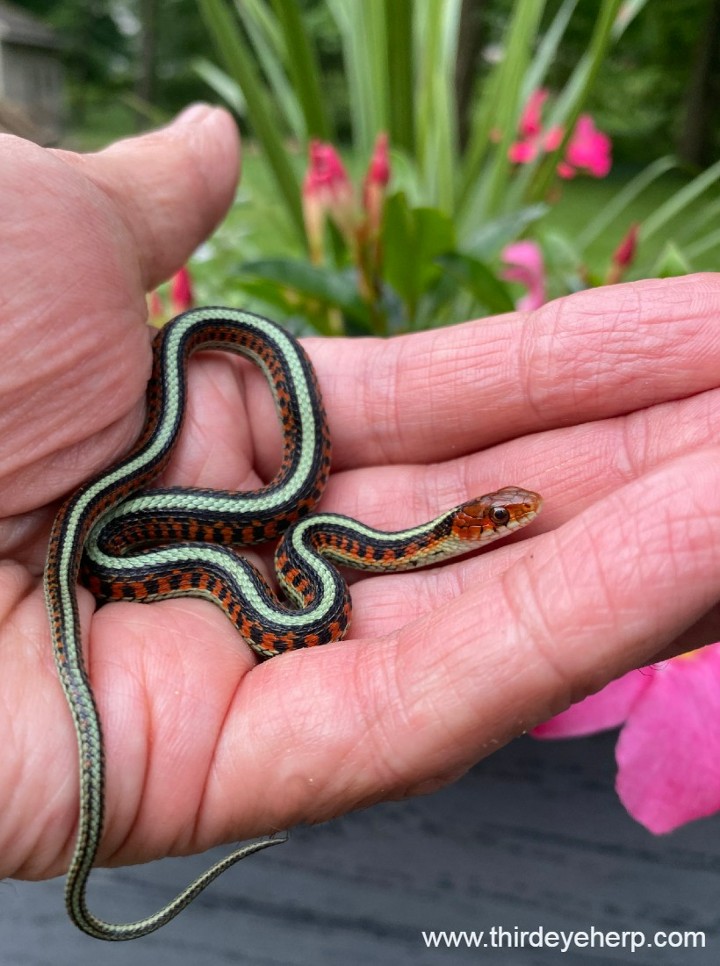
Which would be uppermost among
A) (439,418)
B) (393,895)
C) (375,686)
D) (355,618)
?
(439,418)

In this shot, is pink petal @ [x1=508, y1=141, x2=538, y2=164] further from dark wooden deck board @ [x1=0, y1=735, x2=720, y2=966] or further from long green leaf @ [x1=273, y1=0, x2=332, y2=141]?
dark wooden deck board @ [x1=0, y1=735, x2=720, y2=966]

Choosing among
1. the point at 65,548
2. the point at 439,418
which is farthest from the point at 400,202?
the point at 65,548

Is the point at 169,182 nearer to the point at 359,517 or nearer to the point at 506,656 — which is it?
the point at 359,517

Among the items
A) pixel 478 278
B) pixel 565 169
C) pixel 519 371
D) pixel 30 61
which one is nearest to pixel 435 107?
pixel 565 169

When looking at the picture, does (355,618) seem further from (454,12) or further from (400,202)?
(454,12)

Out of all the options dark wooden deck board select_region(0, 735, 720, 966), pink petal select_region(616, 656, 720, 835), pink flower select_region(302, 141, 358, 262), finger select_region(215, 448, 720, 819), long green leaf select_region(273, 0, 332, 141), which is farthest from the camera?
long green leaf select_region(273, 0, 332, 141)

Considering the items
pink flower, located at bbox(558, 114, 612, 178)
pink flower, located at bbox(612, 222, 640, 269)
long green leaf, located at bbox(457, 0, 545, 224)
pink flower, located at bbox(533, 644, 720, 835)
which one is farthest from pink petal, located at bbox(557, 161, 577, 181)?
pink flower, located at bbox(533, 644, 720, 835)
